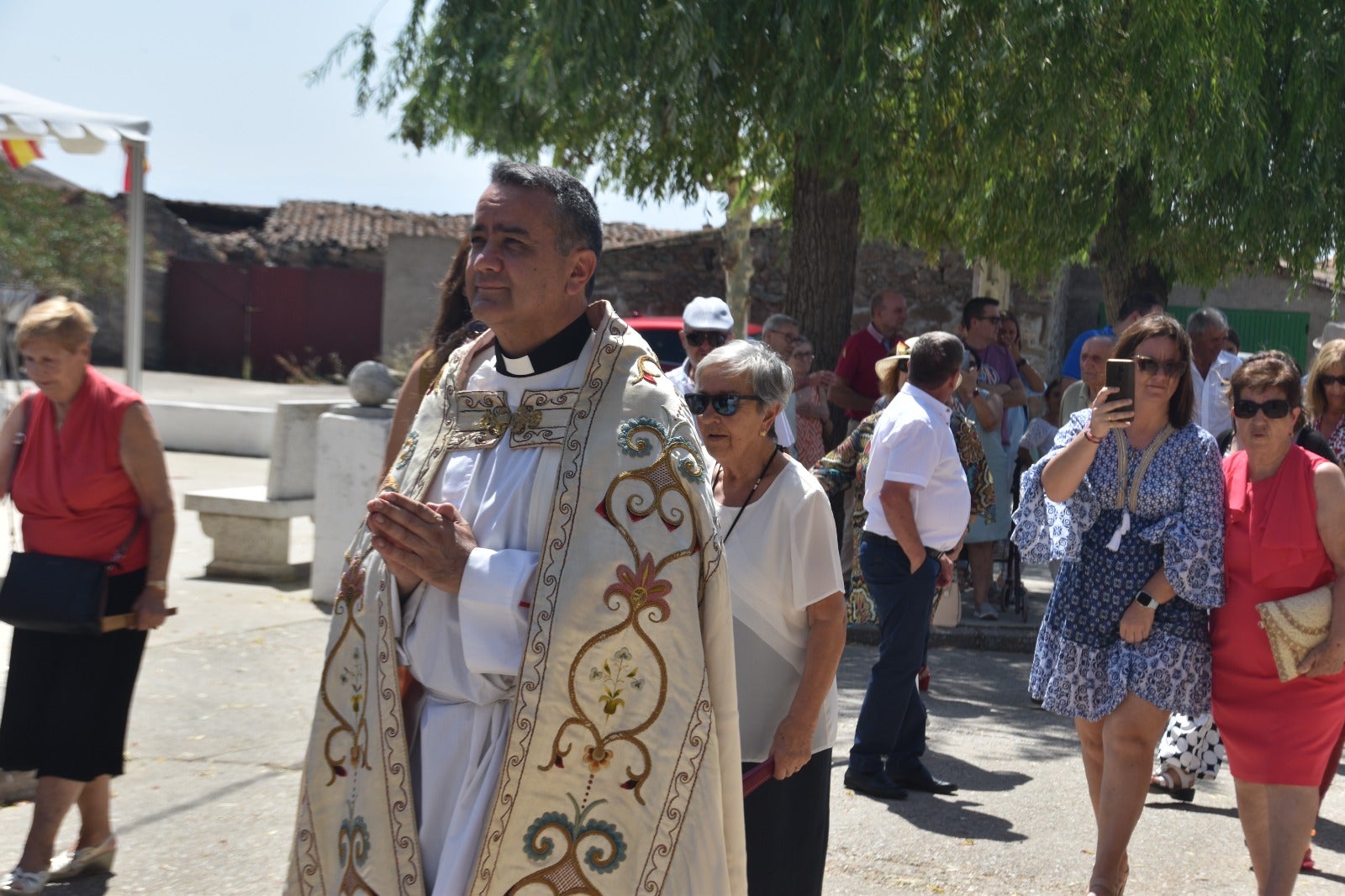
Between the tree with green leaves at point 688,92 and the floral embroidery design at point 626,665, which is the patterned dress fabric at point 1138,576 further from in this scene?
the tree with green leaves at point 688,92

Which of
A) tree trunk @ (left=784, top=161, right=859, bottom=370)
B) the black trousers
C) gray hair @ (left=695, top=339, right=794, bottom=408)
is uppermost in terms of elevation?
tree trunk @ (left=784, top=161, right=859, bottom=370)

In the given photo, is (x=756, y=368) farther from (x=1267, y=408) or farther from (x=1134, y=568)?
(x=1267, y=408)

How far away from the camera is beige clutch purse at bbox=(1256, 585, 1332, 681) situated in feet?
14.9

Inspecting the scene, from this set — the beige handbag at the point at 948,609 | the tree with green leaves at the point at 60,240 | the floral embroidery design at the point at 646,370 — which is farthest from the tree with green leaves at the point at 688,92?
the tree with green leaves at the point at 60,240

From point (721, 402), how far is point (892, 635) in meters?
2.41

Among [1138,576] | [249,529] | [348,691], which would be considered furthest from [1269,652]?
[249,529]

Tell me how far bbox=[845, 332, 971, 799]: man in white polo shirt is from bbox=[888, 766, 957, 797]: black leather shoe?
0.48 ft

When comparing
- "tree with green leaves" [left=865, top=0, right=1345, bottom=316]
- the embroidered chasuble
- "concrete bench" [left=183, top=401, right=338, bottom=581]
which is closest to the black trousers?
the embroidered chasuble

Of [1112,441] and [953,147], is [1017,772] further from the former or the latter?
[953,147]

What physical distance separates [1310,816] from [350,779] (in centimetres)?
322

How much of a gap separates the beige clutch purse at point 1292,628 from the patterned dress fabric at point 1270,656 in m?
0.04

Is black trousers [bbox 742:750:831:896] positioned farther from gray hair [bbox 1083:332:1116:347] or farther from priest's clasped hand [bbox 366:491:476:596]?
→ gray hair [bbox 1083:332:1116:347]

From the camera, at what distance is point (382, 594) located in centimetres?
269

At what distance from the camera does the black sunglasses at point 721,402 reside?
3703mm
